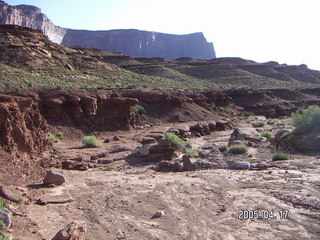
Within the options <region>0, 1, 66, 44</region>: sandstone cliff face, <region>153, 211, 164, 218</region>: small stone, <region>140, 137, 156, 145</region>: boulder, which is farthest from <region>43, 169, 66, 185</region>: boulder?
<region>0, 1, 66, 44</region>: sandstone cliff face

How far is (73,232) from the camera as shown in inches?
232

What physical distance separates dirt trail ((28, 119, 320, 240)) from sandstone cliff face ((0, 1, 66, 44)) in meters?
93.0

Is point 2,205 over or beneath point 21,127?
beneath


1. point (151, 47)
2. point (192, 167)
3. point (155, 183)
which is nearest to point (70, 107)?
point (192, 167)

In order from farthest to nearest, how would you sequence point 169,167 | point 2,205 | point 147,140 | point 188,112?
1. point 188,112
2. point 147,140
3. point 169,167
4. point 2,205

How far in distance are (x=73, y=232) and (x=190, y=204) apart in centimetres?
355

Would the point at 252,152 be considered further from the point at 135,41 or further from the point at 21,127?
the point at 135,41

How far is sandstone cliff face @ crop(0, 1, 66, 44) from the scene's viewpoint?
93.2 metres

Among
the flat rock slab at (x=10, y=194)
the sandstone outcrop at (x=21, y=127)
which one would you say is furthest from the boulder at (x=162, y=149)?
the flat rock slab at (x=10, y=194)

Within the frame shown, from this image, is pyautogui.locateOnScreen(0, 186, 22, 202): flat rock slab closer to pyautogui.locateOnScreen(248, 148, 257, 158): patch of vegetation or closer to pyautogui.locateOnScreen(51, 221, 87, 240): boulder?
pyautogui.locateOnScreen(51, 221, 87, 240): boulder

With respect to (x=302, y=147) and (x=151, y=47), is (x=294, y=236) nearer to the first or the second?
(x=302, y=147)

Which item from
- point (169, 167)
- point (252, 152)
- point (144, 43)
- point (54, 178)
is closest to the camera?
point (54, 178)

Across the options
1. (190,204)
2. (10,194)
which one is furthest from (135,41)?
(10,194)

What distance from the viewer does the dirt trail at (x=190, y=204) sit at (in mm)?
6910
